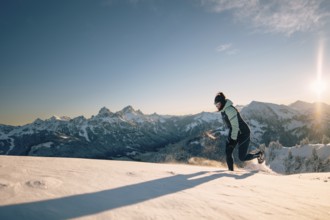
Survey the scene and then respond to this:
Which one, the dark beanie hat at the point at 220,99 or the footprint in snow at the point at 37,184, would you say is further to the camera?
the dark beanie hat at the point at 220,99

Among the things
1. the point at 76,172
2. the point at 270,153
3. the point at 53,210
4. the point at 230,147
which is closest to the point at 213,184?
the point at 76,172

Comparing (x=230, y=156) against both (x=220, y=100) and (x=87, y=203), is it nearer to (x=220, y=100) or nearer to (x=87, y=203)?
(x=220, y=100)

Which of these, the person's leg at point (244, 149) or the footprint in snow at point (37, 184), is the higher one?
the person's leg at point (244, 149)

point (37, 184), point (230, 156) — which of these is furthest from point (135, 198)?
point (230, 156)

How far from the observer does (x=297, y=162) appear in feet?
506

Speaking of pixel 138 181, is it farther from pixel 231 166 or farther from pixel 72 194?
pixel 231 166

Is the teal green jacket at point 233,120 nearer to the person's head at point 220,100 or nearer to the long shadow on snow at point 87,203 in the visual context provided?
the person's head at point 220,100

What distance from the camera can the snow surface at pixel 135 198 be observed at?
298 centimetres

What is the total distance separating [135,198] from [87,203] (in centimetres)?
77

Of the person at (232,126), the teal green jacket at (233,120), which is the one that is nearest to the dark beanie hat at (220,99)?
the person at (232,126)

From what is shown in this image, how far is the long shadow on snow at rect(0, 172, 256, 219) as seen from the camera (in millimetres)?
2707

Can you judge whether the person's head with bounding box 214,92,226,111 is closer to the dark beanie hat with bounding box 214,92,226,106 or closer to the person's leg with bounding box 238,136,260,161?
the dark beanie hat with bounding box 214,92,226,106

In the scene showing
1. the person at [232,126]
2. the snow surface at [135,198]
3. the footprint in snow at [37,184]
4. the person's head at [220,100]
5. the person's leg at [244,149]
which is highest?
the person's head at [220,100]

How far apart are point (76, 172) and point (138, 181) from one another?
4.58ft
